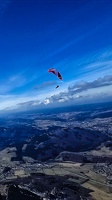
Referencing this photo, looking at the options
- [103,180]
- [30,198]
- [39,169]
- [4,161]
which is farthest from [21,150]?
[30,198]

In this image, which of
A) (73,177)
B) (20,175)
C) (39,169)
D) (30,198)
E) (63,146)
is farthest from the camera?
(63,146)

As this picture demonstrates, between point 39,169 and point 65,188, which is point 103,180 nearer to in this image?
point 65,188

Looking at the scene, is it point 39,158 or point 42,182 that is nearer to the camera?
point 42,182

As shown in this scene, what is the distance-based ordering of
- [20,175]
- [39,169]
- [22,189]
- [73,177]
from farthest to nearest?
[39,169], [20,175], [73,177], [22,189]

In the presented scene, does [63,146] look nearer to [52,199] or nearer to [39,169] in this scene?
[39,169]

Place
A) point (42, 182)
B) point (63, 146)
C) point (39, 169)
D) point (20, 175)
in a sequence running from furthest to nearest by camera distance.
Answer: point (63, 146) < point (39, 169) < point (20, 175) < point (42, 182)

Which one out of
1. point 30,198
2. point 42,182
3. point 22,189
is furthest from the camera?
point 42,182

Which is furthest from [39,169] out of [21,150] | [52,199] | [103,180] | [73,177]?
[21,150]

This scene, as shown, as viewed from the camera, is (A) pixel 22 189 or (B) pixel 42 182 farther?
(B) pixel 42 182
